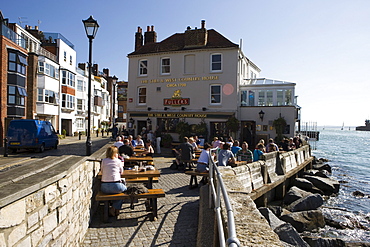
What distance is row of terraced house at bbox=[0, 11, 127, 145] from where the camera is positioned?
78.6ft

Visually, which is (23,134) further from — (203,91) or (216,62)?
(216,62)

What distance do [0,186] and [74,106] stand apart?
128 feet

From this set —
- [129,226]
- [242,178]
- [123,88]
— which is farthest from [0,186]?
[123,88]

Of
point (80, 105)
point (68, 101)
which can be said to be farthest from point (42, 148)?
point (80, 105)

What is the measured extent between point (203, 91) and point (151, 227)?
66.6 ft

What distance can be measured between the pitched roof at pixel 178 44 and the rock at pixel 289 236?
19708 millimetres

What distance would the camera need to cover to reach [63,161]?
4.62 metres

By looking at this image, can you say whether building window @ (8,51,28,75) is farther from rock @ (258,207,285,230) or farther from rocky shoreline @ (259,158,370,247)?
rock @ (258,207,285,230)

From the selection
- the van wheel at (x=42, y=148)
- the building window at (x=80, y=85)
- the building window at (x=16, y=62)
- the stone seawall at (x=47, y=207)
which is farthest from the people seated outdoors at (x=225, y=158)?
the building window at (x=80, y=85)

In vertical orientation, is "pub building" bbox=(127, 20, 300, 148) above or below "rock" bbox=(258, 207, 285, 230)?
above

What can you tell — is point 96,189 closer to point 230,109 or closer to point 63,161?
point 63,161

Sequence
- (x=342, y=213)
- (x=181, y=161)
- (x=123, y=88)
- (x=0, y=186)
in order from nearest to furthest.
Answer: (x=0, y=186)
(x=342, y=213)
(x=181, y=161)
(x=123, y=88)

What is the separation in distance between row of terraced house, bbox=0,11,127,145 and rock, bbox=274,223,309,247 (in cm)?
2468

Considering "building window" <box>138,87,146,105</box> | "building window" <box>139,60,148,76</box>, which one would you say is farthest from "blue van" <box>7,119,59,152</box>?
"building window" <box>139,60,148,76</box>
